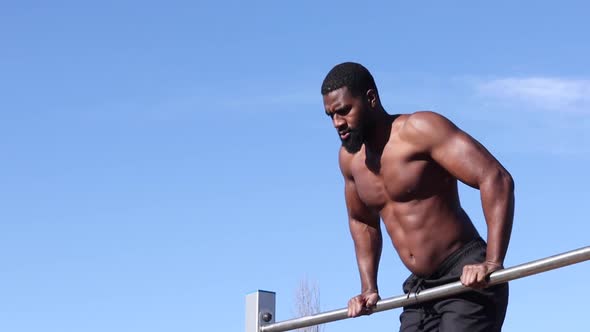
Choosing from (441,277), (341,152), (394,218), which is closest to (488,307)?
(441,277)

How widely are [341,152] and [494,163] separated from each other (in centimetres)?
89

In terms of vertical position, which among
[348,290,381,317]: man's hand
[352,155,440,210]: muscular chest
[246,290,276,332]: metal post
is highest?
[352,155,440,210]: muscular chest

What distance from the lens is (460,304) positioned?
481 centimetres

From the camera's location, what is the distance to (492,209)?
4656 mm

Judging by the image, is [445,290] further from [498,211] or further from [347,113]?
[347,113]

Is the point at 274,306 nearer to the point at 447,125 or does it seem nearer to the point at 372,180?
the point at 372,180

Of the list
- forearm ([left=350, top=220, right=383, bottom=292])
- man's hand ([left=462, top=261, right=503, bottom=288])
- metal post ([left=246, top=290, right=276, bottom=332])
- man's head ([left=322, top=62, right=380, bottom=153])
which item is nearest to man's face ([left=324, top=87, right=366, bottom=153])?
man's head ([left=322, top=62, right=380, bottom=153])

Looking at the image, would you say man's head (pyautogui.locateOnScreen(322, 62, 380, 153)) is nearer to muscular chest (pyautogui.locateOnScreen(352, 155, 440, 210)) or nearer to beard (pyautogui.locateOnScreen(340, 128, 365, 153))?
beard (pyautogui.locateOnScreen(340, 128, 365, 153))

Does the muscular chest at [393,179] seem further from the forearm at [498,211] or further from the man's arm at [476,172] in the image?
the forearm at [498,211]

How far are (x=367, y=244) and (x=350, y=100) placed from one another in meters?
0.86

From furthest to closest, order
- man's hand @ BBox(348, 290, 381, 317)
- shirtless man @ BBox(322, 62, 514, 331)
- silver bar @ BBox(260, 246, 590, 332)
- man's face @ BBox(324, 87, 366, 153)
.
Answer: man's hand @ BBox(348, 290, 381, 317) → man's face @ BBox(324, 87, 366, 153) → shirtless man @ BBox(322, 62, 514, 331) → silver bar @ BBox(260, 246, 590, 332)

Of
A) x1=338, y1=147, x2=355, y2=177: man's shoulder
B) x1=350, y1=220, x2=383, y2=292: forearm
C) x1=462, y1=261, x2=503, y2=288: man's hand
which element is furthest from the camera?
x1=350, y1=220, x2=383, y2=292: forearm

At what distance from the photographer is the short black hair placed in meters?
4.98

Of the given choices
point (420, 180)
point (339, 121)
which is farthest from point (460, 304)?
point (339, 121)
